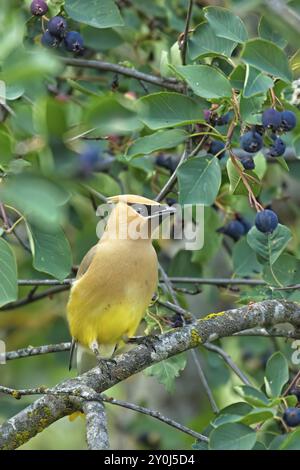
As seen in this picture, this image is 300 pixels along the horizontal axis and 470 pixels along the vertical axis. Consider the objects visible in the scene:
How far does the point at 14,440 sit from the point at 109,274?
3.78 ft

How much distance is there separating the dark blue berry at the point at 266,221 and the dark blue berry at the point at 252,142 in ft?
0.83

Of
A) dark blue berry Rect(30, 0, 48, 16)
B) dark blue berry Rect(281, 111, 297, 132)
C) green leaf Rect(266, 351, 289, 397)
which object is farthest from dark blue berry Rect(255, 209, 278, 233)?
dark blue berry Rect(30, 0, 48, 16)

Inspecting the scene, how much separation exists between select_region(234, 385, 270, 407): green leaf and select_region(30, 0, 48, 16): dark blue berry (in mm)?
1842

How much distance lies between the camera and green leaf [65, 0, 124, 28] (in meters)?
3.76

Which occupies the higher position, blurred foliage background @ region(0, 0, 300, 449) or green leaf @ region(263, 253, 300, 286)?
green leaf @ region(263, 253, 300, 286)

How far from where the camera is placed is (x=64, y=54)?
471cm

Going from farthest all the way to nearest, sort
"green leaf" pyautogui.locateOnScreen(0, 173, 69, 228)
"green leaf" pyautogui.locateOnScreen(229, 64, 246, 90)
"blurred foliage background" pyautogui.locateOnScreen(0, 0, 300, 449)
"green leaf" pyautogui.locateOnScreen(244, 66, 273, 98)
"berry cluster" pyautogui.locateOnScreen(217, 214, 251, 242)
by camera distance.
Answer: "berry cluster" pyautogui.locateOnScreen(217, 214, 251, 242)
"blurred foliage background" pyautogui.locateOnScreen(0, 0, 300, 449)
"green leaf" pyautogui.locateOnScreen(229, 64, 246, 90)
"green leaf" pyautogui.locateOnScreen(244, 66, 273, 98)
"green leaf" pyautogui.locateOnScreen(0, 173, 69, 228)

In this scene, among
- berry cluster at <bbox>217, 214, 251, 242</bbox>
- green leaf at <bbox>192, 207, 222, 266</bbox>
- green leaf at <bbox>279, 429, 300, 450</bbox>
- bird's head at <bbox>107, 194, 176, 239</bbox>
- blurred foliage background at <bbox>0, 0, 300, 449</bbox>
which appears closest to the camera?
green leaf at <bbox>279, 429, 300, 450</bbox>

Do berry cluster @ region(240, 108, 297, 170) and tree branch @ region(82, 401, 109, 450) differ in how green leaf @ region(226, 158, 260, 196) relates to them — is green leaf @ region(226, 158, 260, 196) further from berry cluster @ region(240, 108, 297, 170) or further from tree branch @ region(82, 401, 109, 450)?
tree branch @ region(82, 401, 109, 450)

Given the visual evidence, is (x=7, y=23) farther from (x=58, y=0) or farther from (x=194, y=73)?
(x=194, y=73)

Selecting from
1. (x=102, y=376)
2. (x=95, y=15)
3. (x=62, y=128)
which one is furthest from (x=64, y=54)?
(x=62, y=128)

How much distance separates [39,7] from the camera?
3732 millimetres

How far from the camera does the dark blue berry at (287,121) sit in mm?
3229

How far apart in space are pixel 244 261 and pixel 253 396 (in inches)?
66.0
